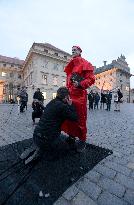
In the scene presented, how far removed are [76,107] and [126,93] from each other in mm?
59237

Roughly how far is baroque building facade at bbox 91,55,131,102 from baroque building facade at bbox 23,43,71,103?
16970 millimetres

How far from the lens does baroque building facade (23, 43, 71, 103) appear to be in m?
39.6

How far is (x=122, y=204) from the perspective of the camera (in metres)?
2.70

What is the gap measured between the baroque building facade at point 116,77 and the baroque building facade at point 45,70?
16970 millimetres

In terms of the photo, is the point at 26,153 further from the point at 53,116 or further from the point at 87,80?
the point at 87,80

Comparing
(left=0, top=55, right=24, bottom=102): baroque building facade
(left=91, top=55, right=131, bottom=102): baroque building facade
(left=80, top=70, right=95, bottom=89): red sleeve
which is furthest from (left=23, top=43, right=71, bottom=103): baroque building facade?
(left=80, top=70, right=95, bottom=89): red sleeve

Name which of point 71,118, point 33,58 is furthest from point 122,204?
point 33,58

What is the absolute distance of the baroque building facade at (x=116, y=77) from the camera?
56.0m

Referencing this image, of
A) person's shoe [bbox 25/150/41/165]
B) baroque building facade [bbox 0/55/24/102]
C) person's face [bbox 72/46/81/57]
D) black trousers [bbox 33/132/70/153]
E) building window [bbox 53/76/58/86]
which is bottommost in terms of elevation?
person's shoe [bbox 25/150/41/165]

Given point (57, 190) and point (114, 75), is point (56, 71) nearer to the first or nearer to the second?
point (114, 75)

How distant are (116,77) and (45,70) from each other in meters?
22.4

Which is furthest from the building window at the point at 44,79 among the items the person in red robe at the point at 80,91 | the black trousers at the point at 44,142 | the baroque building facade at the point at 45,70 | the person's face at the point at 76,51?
the black trousers at the point at 44,142

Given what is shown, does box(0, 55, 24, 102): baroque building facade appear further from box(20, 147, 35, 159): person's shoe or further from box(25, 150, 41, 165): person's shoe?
box(25, 150, 41, 165): person's shoe

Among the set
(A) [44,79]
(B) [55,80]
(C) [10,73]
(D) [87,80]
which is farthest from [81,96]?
(C) [10,73]
